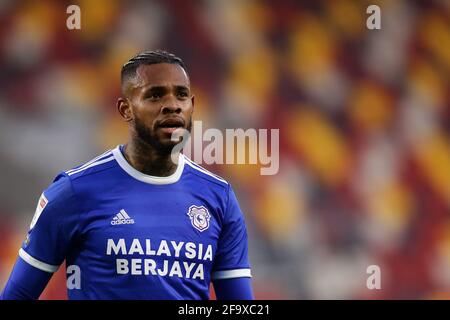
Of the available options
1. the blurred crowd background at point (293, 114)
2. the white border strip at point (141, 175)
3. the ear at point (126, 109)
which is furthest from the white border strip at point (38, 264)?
the blurred crowd background at point (293, 114)

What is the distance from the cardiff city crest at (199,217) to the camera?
166cm

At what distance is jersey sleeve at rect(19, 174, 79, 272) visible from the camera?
1567mm

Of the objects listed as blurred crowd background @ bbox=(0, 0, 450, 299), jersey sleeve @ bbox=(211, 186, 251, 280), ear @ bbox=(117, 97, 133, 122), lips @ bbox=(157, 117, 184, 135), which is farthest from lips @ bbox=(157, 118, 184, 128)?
blurred crowd background @ bbox=(0, 0, 450, 299)

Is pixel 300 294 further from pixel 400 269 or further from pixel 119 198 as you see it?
pixel 119 198

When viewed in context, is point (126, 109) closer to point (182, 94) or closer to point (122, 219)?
point (182, 94)

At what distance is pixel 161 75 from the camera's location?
1.64 meters

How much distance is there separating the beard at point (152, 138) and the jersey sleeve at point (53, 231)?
0.64ft

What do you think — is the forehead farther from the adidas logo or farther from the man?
the adidas logo

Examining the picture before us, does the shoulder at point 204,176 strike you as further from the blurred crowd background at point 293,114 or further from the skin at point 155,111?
the blurred crowd background at point 293,114

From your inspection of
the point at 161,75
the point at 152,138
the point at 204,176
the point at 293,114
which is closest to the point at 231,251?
the point at 204,176

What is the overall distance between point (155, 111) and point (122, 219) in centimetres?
24

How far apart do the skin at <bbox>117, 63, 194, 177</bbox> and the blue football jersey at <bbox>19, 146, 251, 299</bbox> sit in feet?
0.10

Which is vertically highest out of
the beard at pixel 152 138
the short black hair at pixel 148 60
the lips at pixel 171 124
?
the short black hair at pixel 148 60

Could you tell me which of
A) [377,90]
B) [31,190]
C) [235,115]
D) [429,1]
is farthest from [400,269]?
[31,190]
